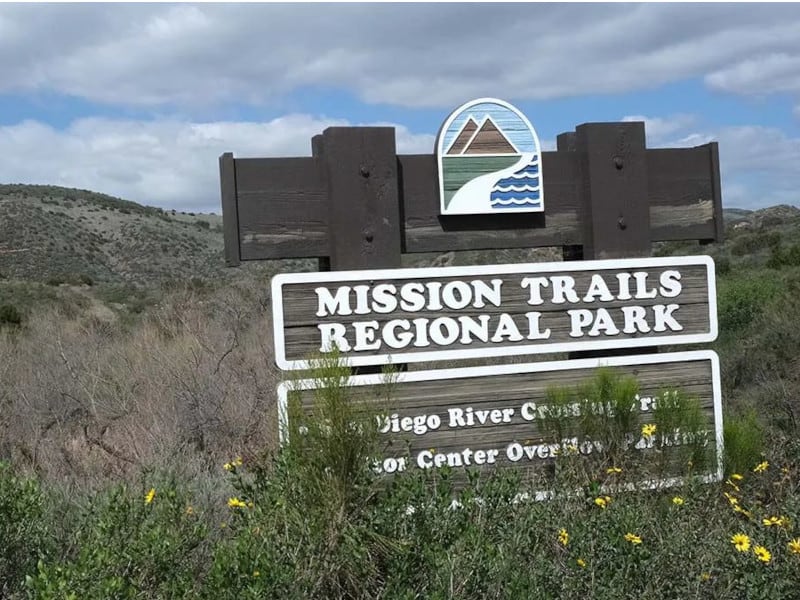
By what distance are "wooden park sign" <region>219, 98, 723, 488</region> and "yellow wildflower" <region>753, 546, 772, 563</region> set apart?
1491 millimetres

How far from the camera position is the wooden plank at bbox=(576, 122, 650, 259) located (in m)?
5.68

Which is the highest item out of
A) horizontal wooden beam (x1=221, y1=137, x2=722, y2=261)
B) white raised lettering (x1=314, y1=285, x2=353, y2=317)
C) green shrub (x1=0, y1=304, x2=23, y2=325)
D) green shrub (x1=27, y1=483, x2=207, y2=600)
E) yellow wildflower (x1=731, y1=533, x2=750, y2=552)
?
horizontal wooden beam (x1=221, y1=137, x2=722, y2=261)

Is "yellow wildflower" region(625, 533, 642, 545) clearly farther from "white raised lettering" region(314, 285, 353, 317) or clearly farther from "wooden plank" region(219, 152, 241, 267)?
"wooden plank" region(219, 152, 241, 267)

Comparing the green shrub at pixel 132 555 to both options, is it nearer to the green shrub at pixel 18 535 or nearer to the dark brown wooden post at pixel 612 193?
the green shrub at pixel 18 535

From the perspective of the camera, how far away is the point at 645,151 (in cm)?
581

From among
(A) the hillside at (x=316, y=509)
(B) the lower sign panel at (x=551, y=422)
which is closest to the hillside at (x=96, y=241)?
(A) the hillside at (x=316, y=509)

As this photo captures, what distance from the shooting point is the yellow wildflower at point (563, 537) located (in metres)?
3.67

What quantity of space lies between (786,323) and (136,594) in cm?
1109

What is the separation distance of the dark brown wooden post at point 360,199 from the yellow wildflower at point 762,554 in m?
2.52

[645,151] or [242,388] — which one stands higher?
[645,151]

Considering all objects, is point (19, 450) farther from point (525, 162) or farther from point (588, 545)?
point (588, 545)

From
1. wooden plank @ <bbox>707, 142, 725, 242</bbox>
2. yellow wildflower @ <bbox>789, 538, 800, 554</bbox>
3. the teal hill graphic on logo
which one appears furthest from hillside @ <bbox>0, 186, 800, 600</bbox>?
wooden plank @ <bbox>707, 142, 725, 242</bbox>

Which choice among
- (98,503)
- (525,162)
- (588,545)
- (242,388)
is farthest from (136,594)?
(242,388)

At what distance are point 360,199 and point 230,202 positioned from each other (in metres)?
0.71
